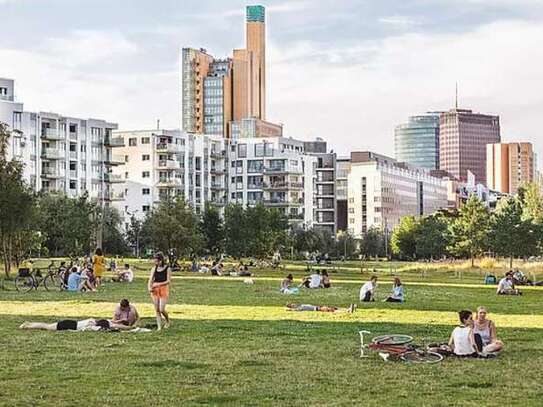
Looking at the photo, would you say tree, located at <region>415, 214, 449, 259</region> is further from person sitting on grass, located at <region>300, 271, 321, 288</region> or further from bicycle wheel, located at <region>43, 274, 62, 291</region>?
bicycle wheel, located at <region>43, 274, 62, 291</region>

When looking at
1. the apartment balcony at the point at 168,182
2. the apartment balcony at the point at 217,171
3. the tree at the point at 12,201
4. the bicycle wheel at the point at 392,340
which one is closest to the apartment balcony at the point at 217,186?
the apartment balcony at the point at 217,171

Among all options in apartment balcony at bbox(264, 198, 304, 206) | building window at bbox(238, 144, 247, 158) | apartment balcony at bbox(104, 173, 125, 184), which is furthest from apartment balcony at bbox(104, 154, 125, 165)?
apartment balcony at bbox(264, 198, 304, 206)

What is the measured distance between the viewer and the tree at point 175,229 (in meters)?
90.3

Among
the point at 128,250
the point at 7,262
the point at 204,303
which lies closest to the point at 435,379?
the point at 204,303

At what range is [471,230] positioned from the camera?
110812 millimetres

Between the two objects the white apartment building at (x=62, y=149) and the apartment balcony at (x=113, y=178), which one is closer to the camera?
the white apartment building at (x=62, y=149)

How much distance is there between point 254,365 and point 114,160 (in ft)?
480

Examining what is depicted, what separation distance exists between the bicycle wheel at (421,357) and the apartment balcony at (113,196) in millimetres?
138256

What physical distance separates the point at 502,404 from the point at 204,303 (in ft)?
82.8

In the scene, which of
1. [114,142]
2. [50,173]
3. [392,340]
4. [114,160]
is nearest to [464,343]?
[392,340]

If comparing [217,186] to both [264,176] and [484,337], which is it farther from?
[484,337]

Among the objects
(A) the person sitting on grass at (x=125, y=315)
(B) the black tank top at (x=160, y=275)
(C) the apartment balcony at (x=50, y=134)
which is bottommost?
(A) the person sitting on grass at (x=125, y=315)

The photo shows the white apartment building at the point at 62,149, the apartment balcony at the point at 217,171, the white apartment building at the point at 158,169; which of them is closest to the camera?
the white apartment building at the point at 62,149

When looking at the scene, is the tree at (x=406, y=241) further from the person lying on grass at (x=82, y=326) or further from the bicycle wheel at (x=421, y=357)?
the bicycle wheel at (x=421, y=357)
